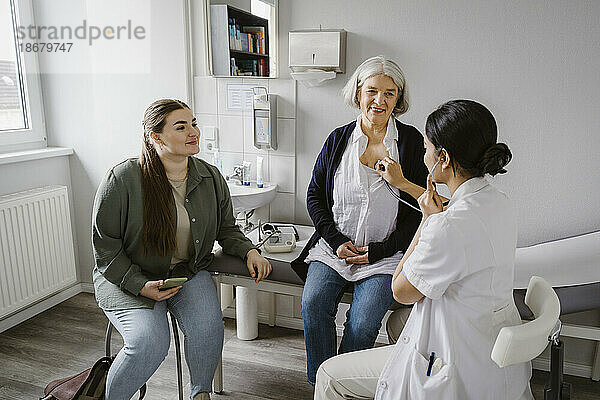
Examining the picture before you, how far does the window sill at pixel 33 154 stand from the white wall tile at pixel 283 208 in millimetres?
1305

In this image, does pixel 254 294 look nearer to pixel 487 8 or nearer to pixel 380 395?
pixel 380 395

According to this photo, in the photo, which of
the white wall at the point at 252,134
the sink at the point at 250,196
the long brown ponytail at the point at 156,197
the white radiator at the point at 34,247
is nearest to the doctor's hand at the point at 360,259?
the long brown ponytail at the point at 156,197

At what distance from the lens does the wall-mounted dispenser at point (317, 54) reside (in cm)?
244

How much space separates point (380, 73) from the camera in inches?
79.0

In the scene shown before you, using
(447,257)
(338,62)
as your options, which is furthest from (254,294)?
(447,257)

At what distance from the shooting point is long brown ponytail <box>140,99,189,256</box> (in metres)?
1.93

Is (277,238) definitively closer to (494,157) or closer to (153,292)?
(153,292)

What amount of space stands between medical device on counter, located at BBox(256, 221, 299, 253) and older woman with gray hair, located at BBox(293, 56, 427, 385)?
22 cm

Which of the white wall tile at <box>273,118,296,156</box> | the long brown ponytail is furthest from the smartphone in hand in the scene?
the white wall tile at <box>273,118,296,156</box>

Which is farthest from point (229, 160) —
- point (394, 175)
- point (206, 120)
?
point (394, 175)

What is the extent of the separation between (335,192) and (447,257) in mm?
913

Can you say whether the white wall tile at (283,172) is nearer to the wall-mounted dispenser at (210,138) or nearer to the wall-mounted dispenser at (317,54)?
the wall-mounted dispenser at (210,138)

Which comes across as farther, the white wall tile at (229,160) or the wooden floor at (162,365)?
the white wall tile at (229,160)

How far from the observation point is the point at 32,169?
2930 mm
